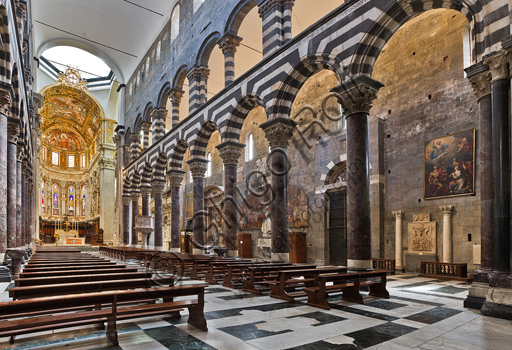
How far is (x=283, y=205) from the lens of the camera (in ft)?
36.2

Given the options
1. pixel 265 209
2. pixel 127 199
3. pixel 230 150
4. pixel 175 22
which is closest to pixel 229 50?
pixel 230 150

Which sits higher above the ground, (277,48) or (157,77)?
(157,77)


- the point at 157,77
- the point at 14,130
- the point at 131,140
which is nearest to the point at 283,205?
the point at 14,130

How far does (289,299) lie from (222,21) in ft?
40.2

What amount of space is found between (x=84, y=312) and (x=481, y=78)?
23.9 feet

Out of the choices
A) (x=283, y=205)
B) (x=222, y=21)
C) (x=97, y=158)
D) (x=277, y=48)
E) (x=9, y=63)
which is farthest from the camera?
(x=97, y=158)

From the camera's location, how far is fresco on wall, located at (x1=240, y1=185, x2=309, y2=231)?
17938 mm

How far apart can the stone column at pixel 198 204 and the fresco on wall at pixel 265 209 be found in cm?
459

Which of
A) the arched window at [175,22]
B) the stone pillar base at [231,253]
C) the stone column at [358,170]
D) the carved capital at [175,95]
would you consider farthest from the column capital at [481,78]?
the arched window at [175,22]

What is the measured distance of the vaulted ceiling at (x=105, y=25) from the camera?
22516mm

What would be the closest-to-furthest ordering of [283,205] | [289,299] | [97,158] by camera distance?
[289,299]
[283,205]
[97,158]

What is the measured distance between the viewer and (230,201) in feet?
45.6

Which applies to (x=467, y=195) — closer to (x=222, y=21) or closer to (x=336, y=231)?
(x=336, y=231)

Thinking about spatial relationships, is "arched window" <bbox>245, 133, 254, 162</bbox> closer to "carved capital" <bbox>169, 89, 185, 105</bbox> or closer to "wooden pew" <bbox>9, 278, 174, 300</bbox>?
"carved capital" <bbox>169, 89, 185, 105</bbox>
